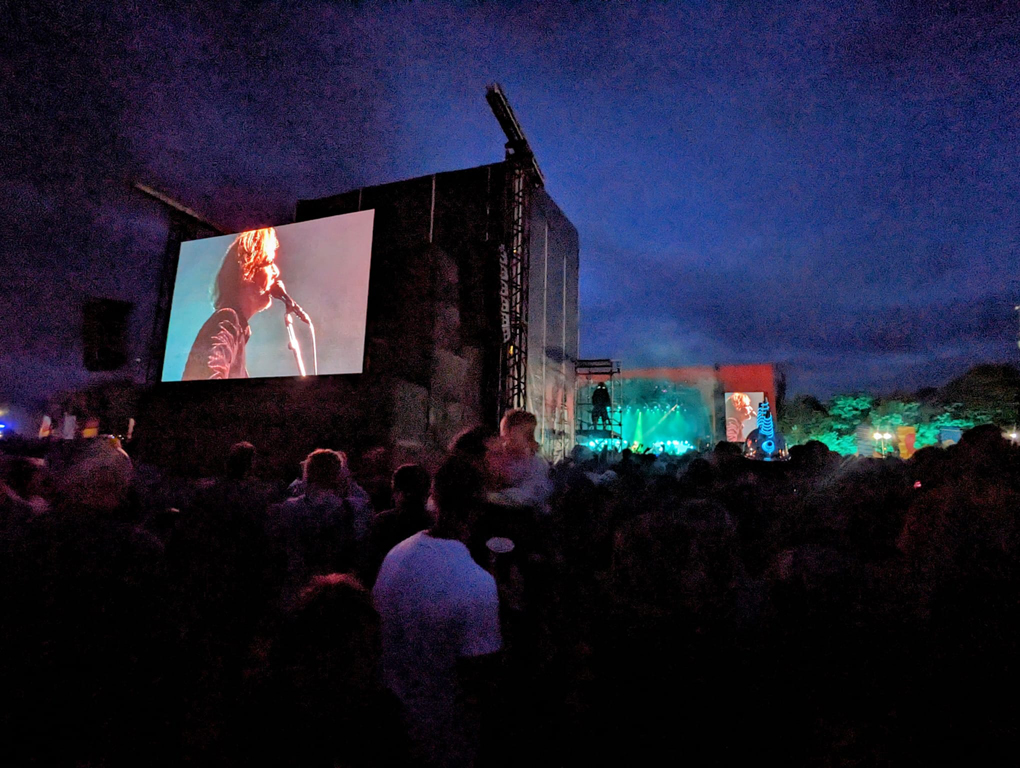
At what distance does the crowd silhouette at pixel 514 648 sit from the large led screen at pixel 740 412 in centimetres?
3224

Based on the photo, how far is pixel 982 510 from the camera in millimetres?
1740

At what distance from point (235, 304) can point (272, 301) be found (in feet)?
2.97

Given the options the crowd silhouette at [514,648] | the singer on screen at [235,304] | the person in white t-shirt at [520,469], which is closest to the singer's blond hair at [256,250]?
the singer on screen at [235,304]

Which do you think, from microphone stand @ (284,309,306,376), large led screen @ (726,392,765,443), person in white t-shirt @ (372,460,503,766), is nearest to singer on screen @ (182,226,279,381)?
microphone stand @ (284,309,306,376)

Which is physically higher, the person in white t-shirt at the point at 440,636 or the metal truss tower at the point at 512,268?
the metal truss tower at the point at 512,268

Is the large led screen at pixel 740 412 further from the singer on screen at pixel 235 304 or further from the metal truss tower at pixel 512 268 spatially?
the singer on screen at pixel 235 304

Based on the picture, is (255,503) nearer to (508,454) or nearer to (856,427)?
(508,454)

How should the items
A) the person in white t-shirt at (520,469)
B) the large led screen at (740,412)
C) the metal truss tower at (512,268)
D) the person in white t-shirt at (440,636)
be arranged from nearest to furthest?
the person in white t-shirt at (440,636)
the person in white t-shirt at (520,469)
the metal truss tower at (512,268)
the large led screen at (740,412)

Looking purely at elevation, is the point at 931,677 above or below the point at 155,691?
above

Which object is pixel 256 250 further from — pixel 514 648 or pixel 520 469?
pixel 514 648

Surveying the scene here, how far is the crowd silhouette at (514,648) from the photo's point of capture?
4.56 feet

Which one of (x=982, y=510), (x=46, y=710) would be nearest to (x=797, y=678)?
(x=982, y=510)

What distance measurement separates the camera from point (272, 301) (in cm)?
964

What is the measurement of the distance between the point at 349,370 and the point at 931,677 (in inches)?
325
